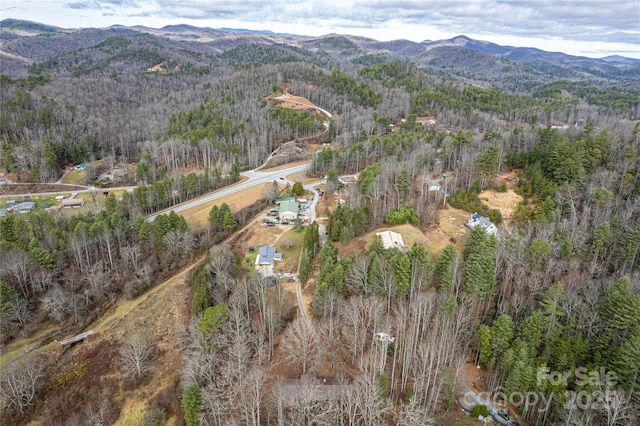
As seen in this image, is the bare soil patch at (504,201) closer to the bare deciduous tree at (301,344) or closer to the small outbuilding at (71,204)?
the bare deciduous tree at (301,344)

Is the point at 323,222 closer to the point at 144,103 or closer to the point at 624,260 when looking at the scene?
the point at 624,260

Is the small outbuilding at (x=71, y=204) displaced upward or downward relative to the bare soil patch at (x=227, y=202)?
downward

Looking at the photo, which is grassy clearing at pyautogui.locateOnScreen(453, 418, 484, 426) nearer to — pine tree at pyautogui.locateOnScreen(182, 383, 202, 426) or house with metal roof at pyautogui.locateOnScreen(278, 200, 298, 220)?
pine tree at pyautogui.locateOnScreen(182, 383, 202, 426)

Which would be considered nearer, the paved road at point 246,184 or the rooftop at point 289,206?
the rooftop at point 289,206

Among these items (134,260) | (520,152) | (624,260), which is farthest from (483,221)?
(134,260)

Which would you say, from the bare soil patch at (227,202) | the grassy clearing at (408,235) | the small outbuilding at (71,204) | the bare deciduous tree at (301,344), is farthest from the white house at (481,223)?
the small outbuilding at (71,204)

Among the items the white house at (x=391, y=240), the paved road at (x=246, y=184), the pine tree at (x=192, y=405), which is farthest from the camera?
the paved road at (x=246, y=184)

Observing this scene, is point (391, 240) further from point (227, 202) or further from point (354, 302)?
point (227, 202)
